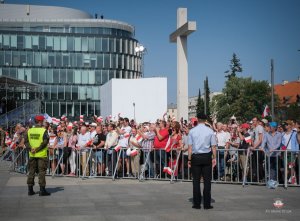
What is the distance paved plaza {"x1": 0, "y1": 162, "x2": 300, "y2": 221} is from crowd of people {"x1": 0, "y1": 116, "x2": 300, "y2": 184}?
72 centimetres

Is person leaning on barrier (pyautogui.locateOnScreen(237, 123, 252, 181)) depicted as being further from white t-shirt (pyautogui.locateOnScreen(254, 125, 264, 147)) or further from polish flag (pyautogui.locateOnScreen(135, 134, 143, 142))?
polish flag (pyautogui.locateOnScreen(135, 134, 143, 142))

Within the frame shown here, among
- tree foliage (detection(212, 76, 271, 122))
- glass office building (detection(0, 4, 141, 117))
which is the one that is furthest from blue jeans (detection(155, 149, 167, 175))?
tree foliage (detection(212, 76, 271, 122))

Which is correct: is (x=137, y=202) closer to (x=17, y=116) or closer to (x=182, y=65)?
(x=182, y=65)

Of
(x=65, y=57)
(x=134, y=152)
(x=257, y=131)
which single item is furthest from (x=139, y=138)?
(x=65, y=57)

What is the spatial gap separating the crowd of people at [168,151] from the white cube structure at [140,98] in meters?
18.8

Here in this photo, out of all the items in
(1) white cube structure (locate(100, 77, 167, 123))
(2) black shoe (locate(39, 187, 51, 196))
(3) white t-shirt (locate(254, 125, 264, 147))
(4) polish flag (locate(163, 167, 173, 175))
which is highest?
(1) white cube structure (locate(100, 77, 167, 123))

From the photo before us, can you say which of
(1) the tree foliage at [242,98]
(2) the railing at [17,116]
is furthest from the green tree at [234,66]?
(2) the railing at [17,116]

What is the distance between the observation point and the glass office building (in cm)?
7612

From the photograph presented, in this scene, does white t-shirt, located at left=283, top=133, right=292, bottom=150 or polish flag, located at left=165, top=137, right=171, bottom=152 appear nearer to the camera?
white t-shirt, located at left=283, top=133, right=292, bottom=150

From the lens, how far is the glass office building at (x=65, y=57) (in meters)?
76.1

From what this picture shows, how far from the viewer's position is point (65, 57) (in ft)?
255

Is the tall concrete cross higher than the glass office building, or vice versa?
the glass office building

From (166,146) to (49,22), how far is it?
69.0 meters

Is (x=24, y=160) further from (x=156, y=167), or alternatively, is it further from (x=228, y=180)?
(x=228, y=180)
